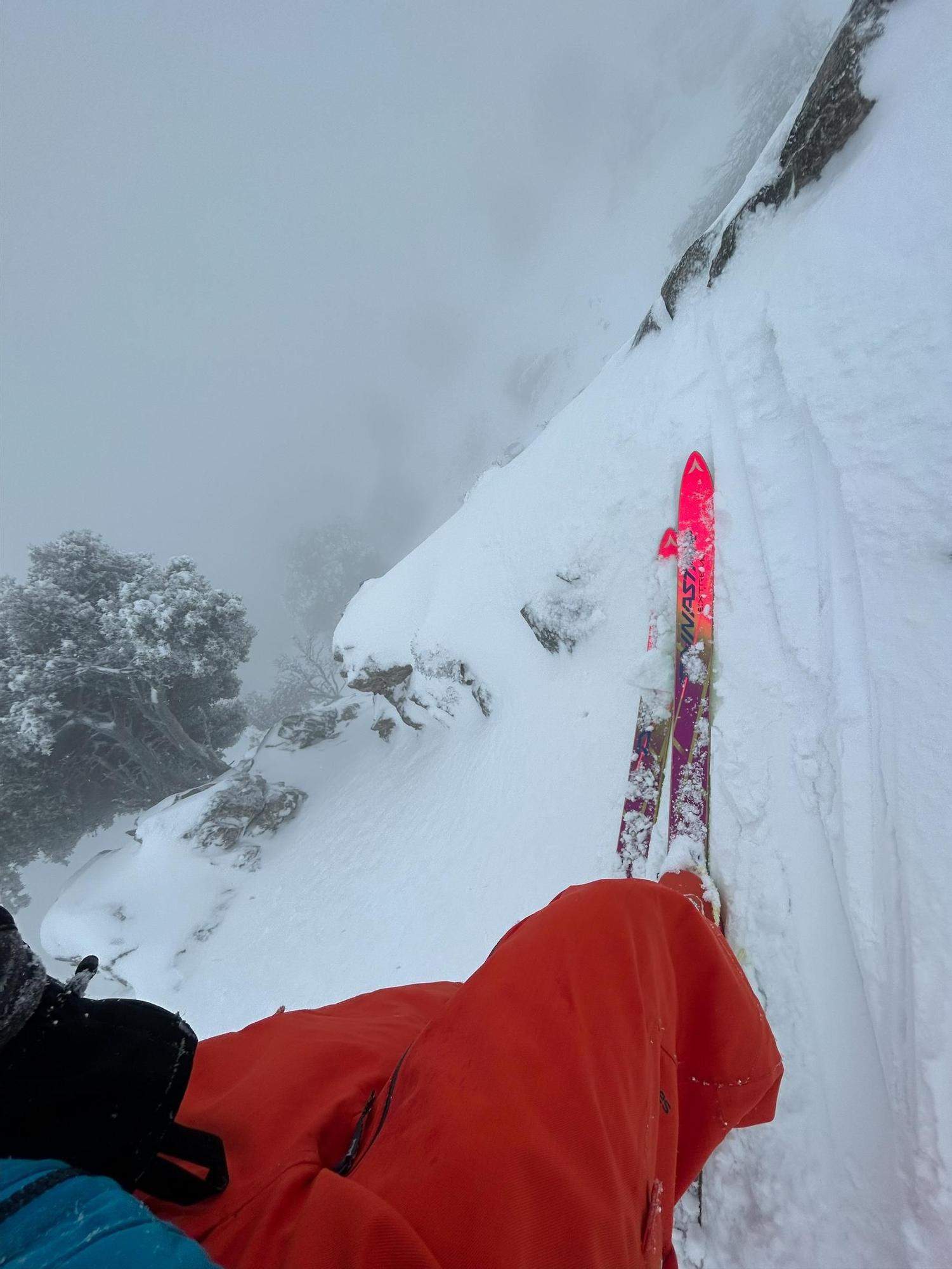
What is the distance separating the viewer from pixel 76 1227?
657 mm

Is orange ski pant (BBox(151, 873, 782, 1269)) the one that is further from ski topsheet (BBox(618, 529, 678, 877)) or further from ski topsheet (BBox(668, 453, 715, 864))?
ski topsheet (BBox(618, 529, 678, 877))

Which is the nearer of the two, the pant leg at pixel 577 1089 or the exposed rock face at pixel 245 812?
the pant leg at pixel 577 1089

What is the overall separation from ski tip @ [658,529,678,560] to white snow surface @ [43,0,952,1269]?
20cm

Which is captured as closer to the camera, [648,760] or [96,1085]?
[96,1085]

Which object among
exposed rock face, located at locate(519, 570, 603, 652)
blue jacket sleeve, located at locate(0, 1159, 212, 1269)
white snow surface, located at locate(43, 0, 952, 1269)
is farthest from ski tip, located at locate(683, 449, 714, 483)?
blue jacket sleeve, located at locate(0, 1159, 212, 1269)

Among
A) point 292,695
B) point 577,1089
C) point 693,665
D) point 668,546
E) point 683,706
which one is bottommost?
point 683,706

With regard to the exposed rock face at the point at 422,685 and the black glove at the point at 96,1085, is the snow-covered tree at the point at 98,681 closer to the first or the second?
the exposed rock face at the point at 422,685

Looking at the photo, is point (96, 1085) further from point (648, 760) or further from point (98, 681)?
point (98, 681)

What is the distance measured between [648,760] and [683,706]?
1.67 ft

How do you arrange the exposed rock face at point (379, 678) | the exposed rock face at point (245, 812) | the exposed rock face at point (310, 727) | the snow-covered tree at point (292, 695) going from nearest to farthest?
the exposed rock face at point (379, 678), the exposed rock face at point (245, 812), the exposed rock face at point (310, 727), the snow-covered tree at point (292, 695)

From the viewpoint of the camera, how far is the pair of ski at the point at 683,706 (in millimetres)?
3074

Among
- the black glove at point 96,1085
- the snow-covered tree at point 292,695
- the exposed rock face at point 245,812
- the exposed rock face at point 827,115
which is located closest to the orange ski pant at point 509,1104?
the black glove at point 96,1085

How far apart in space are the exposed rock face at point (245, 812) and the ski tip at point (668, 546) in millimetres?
8654

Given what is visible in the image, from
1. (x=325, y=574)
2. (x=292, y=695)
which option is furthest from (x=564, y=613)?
(x=325, y=574)
